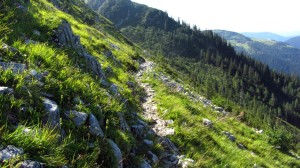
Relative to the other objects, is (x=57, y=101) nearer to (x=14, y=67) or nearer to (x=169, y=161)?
(x=14, y=67)

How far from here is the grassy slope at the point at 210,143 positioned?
11.7m

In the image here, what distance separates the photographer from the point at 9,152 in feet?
16.1

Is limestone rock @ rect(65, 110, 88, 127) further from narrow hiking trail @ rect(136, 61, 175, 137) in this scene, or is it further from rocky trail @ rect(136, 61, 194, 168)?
narrow hiking trail @ rect(136, 61, 175, 137)

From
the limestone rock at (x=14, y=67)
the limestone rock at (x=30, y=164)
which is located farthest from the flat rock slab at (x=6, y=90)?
the limestone rock at (x=30, y=164)

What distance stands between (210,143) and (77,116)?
25.5ft

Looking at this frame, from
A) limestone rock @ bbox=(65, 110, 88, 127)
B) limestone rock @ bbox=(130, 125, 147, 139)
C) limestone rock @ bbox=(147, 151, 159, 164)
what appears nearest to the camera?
limestone rock @ bbox=(65, 110, 88, 127)

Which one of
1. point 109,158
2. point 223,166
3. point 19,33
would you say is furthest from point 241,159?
point 19,33

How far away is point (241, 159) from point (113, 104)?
677 cm

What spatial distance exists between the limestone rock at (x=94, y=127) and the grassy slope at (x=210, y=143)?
4.04 m

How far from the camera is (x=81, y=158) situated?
19.9ft

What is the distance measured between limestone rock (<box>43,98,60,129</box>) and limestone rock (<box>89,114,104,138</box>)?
1.02 m

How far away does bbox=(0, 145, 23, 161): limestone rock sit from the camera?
15.6ft

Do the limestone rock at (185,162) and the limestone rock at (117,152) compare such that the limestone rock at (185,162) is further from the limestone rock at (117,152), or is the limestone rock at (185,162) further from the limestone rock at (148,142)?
the limestone rock at (117,152)

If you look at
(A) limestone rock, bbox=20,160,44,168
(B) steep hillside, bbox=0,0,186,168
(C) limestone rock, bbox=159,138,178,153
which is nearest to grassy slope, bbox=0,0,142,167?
(B) steep hillside, bbox=0,0,186,168
